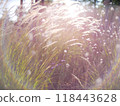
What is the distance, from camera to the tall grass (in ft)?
6.10

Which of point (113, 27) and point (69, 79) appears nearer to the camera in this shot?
point (69, 79)

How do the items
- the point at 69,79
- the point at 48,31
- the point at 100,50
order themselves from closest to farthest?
the point at 48,31 → the point at 69,79 → the point at 100,50

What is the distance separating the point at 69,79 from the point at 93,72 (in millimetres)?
340

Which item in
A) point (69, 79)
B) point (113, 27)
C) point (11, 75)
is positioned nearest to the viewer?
point (11, 75)

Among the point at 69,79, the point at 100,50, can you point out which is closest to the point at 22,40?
the point at 69,79

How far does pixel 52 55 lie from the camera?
6.56 feet

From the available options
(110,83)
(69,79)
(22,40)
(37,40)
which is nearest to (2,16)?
(22,40)

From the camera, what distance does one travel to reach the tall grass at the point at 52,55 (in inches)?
73.2

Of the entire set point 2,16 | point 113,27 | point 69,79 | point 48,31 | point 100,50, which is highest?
point 2,16

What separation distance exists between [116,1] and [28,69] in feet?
8.22

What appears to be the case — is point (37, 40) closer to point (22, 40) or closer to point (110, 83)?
point (22, 40)

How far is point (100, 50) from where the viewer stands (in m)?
2.33

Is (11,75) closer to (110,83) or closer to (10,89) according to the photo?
(10,89)

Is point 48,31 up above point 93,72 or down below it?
above
